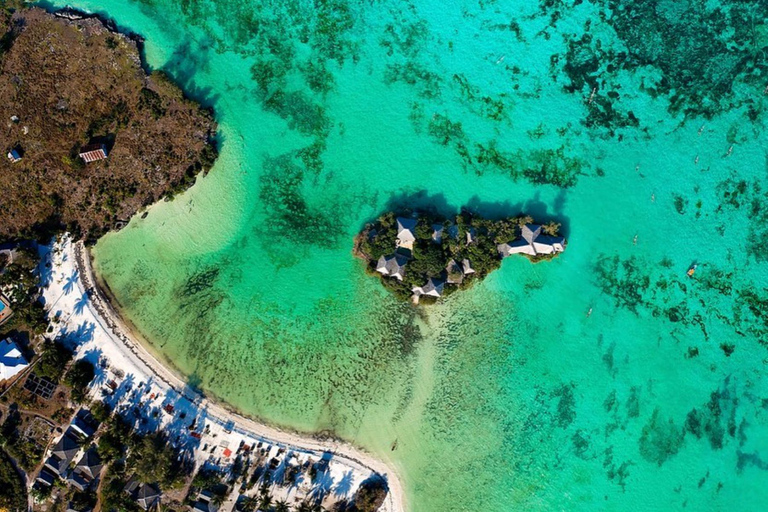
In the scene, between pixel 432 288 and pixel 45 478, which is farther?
pixel 45 478

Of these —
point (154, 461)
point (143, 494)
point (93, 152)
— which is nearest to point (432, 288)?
point (154, 461)

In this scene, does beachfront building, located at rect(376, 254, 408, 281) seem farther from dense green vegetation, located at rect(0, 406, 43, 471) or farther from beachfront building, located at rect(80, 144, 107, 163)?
dense green vegetation, located at rect(0, 406, 43, 471)

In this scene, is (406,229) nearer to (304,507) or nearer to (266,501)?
(304,507)

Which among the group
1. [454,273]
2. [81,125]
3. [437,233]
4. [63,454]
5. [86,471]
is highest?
[437,233]

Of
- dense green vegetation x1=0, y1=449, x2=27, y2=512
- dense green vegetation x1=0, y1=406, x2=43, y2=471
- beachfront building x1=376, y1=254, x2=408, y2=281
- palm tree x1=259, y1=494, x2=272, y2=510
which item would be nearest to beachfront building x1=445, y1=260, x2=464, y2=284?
beachfront building x1=376, y1=254, x2=408, y2=281

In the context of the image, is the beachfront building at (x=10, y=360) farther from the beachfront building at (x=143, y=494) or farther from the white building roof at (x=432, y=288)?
the white building roof at (x=432, y=288)
